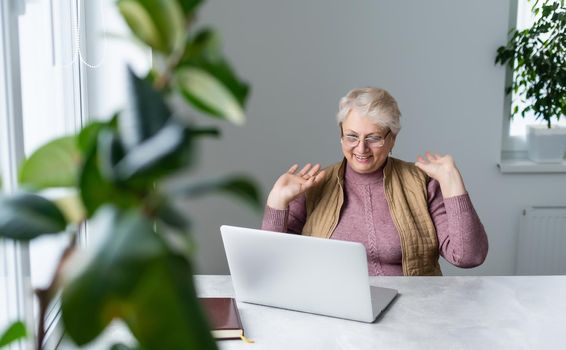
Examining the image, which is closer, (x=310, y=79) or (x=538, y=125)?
(x=310, y=79)

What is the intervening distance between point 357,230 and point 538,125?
1.81 m

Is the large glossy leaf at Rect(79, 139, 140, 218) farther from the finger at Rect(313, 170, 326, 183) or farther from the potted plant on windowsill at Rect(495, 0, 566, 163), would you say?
the potted plant on windowsill at Rect(495, 0, 566, 163)

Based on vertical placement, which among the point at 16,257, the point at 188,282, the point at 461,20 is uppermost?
the point at 461,20

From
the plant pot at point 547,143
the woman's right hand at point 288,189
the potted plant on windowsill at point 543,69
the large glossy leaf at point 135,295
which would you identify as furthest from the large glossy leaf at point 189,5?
the plant pot at point 547,143

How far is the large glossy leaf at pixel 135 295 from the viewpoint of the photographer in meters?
0.32

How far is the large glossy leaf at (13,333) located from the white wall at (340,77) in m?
2.92

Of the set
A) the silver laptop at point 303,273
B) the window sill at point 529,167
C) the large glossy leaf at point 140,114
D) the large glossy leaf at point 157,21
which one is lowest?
the silver laptop at point 303,273

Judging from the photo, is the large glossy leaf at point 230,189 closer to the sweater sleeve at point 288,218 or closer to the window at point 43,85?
the window at point 43,85

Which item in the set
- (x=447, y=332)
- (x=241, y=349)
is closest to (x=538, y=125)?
(x=447, y=332)

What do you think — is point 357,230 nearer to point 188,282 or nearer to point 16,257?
point 16,257

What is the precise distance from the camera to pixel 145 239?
0.33 metres

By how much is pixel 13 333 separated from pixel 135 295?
0.20 m

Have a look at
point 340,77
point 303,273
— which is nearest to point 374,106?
point 303,273

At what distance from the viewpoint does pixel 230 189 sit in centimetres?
38
